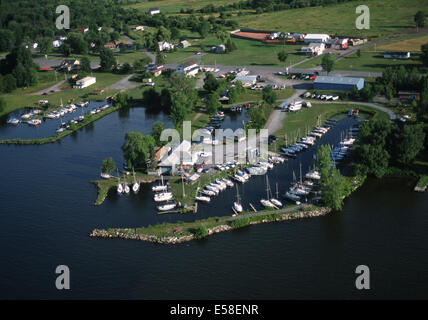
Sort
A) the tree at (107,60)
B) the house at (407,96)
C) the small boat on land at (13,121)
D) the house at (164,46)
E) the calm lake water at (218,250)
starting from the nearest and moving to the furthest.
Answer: the calm lake water at (218,250)
the house at (407,96)
the small boat on land at (13,121)
the tree at (107,60)
the house at (164,46)

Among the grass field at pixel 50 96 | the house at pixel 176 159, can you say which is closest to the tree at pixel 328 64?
the house at pixel 176 159

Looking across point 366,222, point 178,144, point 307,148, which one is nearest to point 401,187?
point 366,222

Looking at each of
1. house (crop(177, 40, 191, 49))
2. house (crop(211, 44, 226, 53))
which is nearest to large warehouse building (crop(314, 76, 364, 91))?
house (crop(211, 44, 226, 53))

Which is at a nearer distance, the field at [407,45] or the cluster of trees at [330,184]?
the cluster of trees at [330,184]

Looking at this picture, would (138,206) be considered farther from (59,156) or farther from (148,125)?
(148,125)

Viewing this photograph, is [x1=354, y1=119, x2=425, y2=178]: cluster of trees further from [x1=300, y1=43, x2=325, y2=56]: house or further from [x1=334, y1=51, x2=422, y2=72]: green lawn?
[x1=300, y1=43, x2=325, y2=56]: house

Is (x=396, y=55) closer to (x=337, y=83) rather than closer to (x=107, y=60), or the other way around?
(x=337, y=83)

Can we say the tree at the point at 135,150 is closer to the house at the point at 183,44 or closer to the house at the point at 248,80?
the house at the point at 248,80

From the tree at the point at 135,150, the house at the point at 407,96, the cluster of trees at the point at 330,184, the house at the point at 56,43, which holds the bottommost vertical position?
the cluster of trees at the point at 330,184
